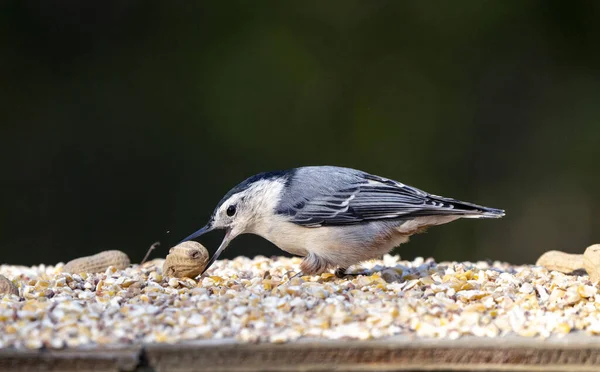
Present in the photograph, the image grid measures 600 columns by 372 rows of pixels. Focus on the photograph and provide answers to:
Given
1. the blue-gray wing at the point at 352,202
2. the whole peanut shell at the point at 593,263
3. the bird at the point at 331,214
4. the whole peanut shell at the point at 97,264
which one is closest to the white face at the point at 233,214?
the bird at the point at 331,214

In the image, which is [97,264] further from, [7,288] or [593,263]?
[593,263]

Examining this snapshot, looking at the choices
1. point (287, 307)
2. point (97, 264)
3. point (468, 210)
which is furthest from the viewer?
point (97, 264)

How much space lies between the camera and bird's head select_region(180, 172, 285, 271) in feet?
9.54

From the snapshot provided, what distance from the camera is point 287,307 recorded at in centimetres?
215

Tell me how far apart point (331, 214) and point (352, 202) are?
94 millimetres

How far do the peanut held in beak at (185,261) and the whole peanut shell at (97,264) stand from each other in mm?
349

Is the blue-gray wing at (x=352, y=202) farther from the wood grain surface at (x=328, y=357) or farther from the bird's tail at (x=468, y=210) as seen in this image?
the wood grain surface at (x=328, y=357)

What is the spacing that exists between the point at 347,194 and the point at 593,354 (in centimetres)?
123

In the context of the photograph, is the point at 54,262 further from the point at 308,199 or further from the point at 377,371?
the point at 377,371

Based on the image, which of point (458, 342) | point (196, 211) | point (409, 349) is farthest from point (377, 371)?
point (196, 211)

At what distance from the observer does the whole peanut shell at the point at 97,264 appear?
2908mm

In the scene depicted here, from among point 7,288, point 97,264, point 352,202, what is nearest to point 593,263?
point 352,202

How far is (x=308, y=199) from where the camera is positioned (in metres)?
2.89

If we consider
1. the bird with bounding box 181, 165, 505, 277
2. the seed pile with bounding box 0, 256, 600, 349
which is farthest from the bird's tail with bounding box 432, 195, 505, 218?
the seed pile with bounding box 0, 256, 600, 349
